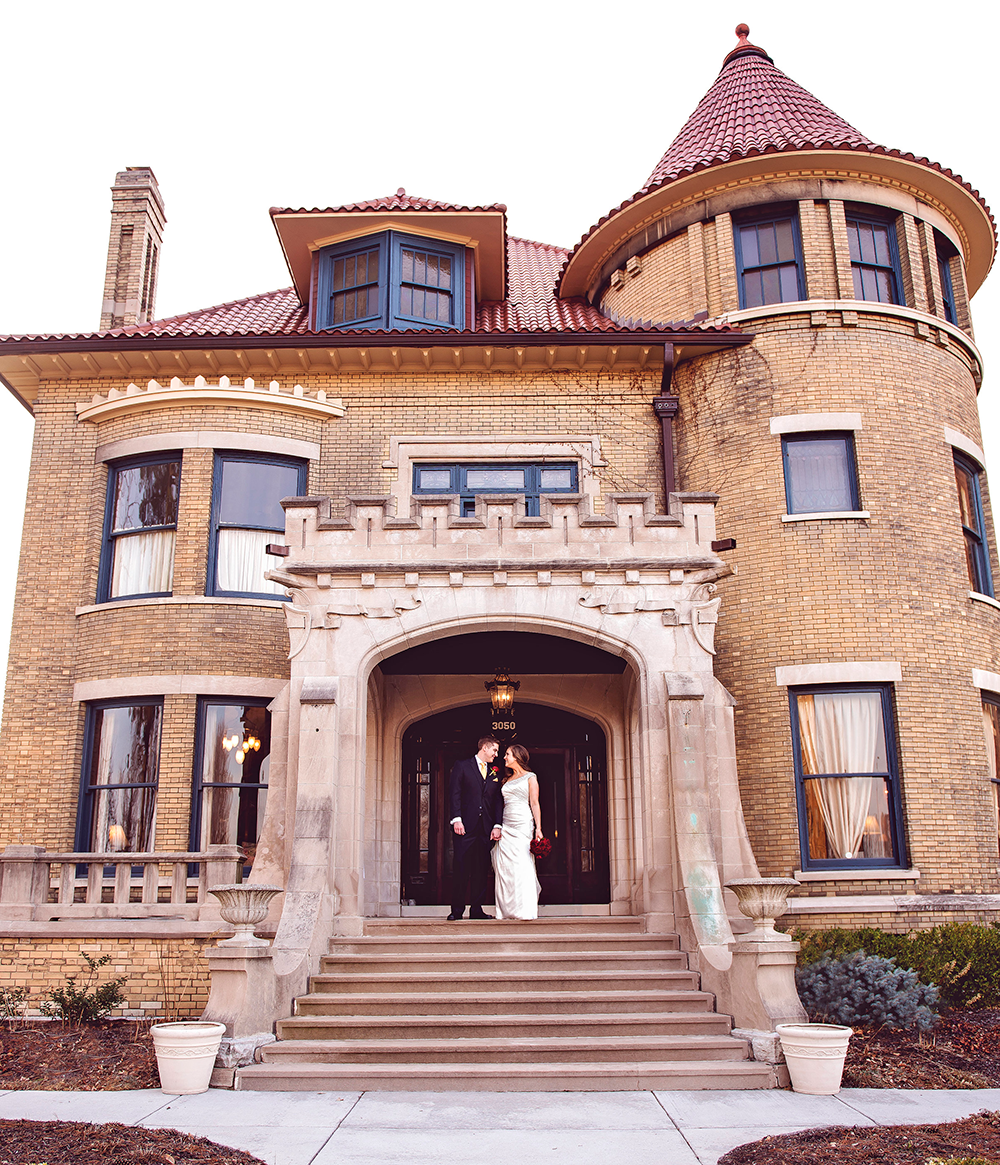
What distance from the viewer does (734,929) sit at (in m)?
10.1

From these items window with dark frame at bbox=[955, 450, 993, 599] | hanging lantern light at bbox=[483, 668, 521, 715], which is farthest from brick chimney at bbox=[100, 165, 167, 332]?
window with dark frame at bbox=[955, 450, 993, 599]

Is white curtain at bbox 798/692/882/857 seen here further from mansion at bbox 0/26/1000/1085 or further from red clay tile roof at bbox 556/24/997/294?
red clay tile roof at bbox 556/24/997/294

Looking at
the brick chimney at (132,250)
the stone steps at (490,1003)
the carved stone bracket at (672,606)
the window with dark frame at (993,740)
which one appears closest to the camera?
the stone steps at (490,1003)

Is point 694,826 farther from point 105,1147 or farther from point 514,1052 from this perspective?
point 105,1147

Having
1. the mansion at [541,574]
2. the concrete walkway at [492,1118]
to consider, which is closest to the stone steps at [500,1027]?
the concrete walkway at [492,1118]

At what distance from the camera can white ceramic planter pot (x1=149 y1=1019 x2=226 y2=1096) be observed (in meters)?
7.80

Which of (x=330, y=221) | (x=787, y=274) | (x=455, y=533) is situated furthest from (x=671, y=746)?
(x=330, y=221)

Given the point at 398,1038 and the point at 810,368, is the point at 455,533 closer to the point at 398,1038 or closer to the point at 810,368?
the point at 398,1038

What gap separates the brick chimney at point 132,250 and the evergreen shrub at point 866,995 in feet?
48.2

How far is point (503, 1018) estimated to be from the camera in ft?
29.2

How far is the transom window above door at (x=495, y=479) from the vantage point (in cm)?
1507

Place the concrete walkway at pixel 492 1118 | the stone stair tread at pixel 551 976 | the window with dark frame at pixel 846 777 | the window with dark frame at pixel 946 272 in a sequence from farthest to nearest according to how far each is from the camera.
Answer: the window with dark frame at pixel 946 272 < the window with dark frame at pixel 846 777 < the stone stair tread at pixel 551 976 < the concrete walkway at pixel 492 1118

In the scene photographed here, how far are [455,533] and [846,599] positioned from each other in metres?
5.65

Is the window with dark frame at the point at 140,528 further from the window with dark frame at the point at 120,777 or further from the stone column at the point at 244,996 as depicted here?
the stone column at the point at 244,996
